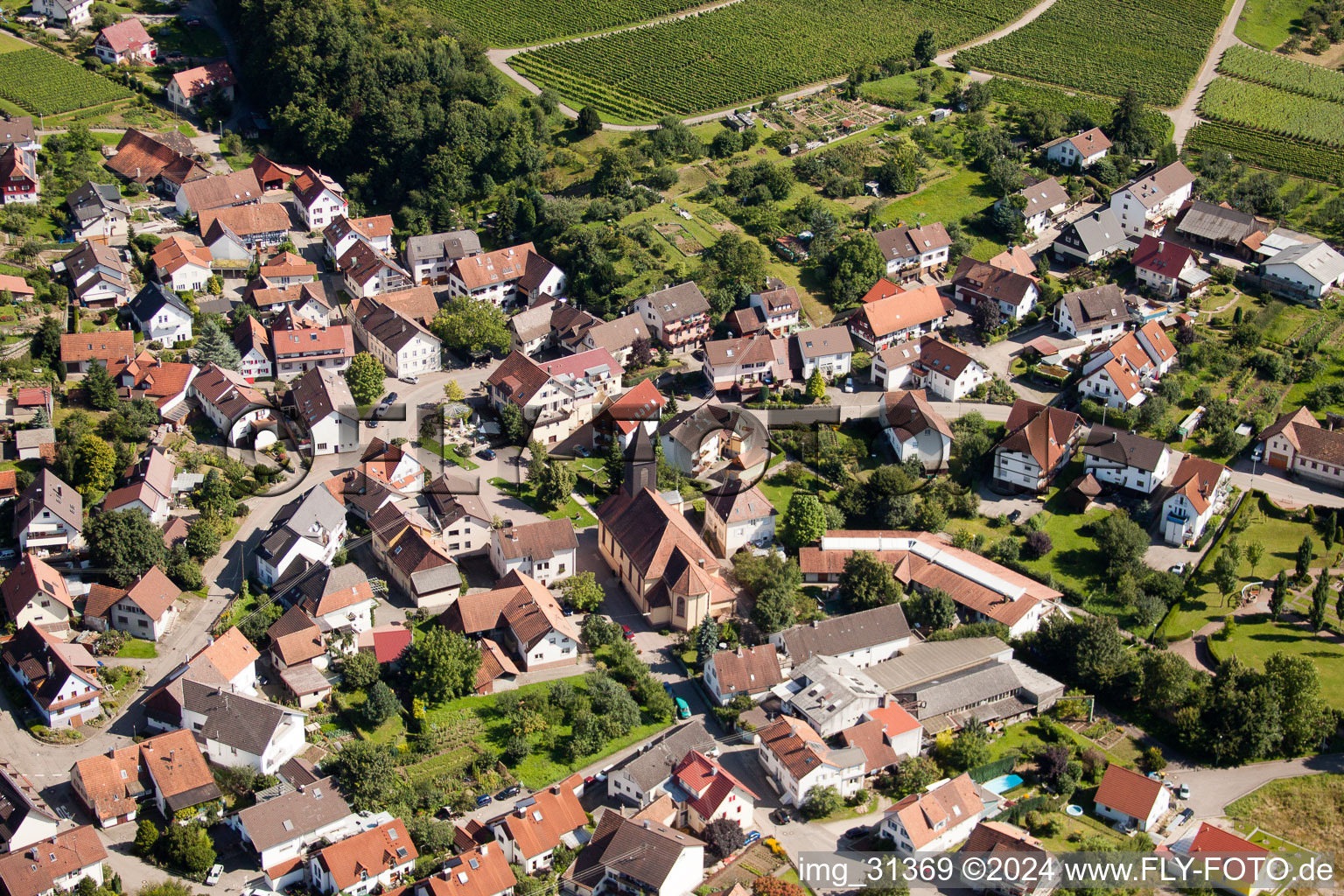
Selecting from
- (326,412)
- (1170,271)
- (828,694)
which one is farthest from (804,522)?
(1170,271)

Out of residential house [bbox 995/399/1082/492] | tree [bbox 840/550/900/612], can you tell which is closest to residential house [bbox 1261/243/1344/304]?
residential house [bbox 995/399/1082/492]

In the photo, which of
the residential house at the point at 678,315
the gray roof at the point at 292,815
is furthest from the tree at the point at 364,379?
the gray roof at the point at 292,815

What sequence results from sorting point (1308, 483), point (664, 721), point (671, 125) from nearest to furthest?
1. point (664, 721)
2. point (1308, 483)
3. point (671, 125)

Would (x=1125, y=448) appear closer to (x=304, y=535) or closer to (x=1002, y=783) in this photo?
(x=1002, y=783)

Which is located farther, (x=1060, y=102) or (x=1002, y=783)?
(x=1060, y=102)

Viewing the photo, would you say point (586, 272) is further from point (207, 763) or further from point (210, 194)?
point (207, 763)

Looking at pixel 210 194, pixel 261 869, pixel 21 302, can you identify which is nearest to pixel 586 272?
pixel 210 194
